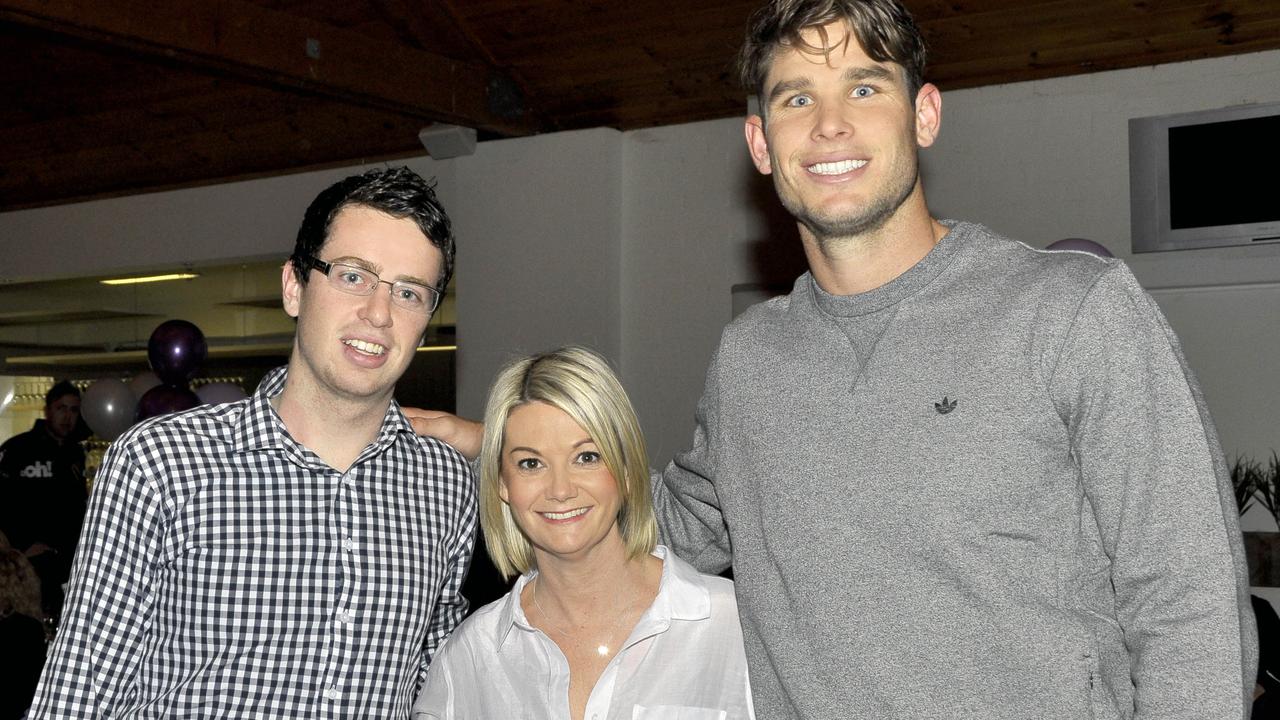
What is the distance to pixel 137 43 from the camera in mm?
6172

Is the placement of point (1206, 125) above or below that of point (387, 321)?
above

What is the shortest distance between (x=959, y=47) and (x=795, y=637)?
200 inches

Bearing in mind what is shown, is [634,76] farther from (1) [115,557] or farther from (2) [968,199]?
(1) [115,557]

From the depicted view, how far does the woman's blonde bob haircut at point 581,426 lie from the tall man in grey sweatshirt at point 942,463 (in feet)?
1.18

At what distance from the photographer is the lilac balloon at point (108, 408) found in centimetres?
730

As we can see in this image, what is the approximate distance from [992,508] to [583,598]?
0.86 meters

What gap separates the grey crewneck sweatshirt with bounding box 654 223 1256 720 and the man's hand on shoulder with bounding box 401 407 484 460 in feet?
2.49

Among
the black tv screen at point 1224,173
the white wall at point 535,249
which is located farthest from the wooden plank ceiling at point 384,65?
the black tv screen at point 1224,173

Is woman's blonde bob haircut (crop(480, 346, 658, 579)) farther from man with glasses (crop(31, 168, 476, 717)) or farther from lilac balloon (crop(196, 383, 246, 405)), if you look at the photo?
lilac balloon (crop(196, 383, 246, 405))

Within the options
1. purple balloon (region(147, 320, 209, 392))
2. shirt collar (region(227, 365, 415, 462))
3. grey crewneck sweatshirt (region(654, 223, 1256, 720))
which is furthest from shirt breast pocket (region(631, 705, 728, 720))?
purple balloon (region(147, 320, 209, 392))

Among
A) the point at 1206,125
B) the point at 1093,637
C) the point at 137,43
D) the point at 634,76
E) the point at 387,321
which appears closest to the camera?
the point at 1093,637

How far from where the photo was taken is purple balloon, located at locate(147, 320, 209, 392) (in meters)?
6.71

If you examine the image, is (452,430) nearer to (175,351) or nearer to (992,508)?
(992,508)

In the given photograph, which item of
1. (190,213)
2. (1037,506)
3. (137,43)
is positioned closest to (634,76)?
(137,43)
